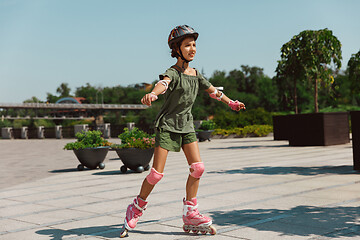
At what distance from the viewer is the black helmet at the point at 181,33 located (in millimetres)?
4945

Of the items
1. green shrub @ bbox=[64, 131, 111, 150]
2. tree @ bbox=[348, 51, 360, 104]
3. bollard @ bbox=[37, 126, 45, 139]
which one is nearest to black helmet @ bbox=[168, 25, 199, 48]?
green shrub @ bbox=[64, 131, 111, 150]

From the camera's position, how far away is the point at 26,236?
16.9 ft

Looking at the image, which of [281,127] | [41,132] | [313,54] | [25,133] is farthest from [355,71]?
[25,133]

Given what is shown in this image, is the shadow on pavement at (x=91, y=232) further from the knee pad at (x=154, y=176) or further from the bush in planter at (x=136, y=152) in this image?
the bush in planter at (x=136, y=152)

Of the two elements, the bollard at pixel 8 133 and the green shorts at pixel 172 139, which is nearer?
the green shorts at pixel 172 139

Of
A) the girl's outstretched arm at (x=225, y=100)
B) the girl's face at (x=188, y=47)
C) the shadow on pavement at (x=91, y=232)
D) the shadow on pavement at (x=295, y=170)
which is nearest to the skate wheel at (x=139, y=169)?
the shadow on pavement at (x=295, y=170)

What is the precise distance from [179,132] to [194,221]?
3.11ft

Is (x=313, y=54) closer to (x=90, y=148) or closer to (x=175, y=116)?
(x=90, y=148)

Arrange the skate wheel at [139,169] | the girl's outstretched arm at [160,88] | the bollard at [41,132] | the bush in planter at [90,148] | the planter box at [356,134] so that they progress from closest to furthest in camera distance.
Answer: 1. the girl's outstretched arm at [160,88]
2. the planter box at [356,134]
3. the skate wheel at [139,169]
4. the bush in planter at [90,148]
5. the bollard at [41,132]

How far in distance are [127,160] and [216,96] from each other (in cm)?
676

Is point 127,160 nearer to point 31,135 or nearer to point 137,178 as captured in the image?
point 137,178

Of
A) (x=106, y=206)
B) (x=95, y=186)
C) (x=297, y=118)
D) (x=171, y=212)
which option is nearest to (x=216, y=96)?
(x=171, y=212)

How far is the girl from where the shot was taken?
4867mm

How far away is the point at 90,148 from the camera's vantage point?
12867 millimetres
